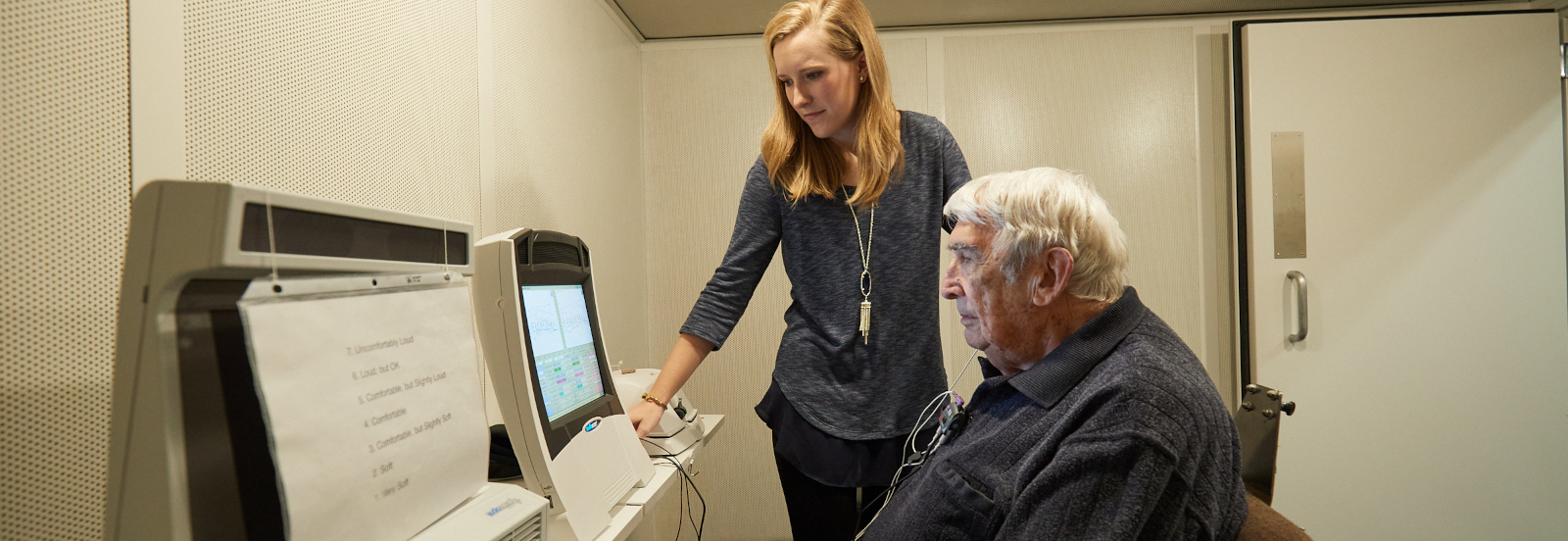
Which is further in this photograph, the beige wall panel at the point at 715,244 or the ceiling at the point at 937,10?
the beige wall panel at the point at 715,244

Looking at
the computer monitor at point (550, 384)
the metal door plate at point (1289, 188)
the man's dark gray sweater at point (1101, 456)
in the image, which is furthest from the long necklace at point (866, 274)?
the metal door plate at point (1289, 188)

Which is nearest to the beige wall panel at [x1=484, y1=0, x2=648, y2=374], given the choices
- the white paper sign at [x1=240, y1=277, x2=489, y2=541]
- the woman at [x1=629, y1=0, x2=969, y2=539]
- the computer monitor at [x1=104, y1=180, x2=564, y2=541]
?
the woman at [x1=629, y1=0, x2=969, y2=539]

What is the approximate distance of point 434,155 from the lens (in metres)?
1.46

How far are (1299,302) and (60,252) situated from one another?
325 cm

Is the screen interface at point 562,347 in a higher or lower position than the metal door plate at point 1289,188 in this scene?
lower

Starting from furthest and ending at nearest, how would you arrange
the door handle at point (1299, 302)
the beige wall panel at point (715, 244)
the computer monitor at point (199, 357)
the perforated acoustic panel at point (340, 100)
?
the beige wall panel at point (715, 244) → the door handle at point (1299, 302) → the perforated acoustic panel at point (340, 100) → the computer monitor at point (199, 357)

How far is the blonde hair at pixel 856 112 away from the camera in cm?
130

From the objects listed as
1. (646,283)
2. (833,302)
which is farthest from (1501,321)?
(646,283)

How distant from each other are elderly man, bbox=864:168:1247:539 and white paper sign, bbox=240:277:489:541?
57cm

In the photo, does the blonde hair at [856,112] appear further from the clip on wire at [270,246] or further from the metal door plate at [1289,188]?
the metal door plate at [1289,188]

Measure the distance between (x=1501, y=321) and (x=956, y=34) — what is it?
2.25m

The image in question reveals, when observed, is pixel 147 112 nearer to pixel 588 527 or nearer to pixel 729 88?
pixel 588 527

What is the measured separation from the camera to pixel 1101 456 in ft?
2.55

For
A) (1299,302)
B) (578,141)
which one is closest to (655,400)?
(578,141)
